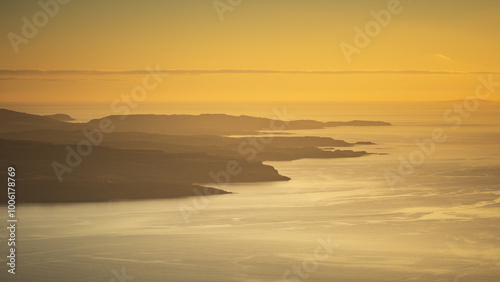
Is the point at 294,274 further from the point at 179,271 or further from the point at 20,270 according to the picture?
the point at 20,270

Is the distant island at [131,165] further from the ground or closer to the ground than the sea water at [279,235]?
further from the ground

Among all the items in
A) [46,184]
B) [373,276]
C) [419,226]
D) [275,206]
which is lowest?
[373,276]

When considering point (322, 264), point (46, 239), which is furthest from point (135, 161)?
point (322, 264)

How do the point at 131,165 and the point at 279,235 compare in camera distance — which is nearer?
the point at 279,235

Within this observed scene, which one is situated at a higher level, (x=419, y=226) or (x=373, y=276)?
(x=419, y=226)

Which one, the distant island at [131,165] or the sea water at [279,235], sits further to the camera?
the distant island at [131,165]

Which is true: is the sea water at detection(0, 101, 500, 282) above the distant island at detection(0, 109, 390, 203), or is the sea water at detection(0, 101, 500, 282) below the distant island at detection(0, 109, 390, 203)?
below

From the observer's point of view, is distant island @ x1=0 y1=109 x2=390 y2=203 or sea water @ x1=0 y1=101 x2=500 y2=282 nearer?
sea water @ x1=0 y1=101 x2=500 y2=282

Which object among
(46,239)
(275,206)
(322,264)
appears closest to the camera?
(322,264)

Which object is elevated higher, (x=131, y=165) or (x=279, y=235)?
(x=131, y=165)

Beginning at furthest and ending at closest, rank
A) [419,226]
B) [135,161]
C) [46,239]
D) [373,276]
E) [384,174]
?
[384,174], [135,161], [419,226], [46,239], [373,276]

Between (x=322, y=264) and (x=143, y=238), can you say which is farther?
(x=143, y=238)
